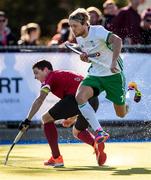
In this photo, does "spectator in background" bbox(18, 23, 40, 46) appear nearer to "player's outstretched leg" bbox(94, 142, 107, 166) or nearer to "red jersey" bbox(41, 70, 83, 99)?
"red jersey" bbox(41, 70, 83, 99)

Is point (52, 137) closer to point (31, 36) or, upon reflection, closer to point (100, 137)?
point (100, 137)

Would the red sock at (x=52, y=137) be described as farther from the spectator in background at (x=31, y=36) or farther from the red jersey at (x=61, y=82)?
the spectator in background at (x=31, y=36)

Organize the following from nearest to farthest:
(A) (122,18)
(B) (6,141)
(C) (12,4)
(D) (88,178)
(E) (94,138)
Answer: (D) (88,178)
(E) (94,138)
(B) (6,141)
(A) (122,18)
(C) (12,4)

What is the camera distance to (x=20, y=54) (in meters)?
15.5

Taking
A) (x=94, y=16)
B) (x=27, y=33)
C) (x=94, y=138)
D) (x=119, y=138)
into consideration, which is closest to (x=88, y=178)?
(x=94, y=138)

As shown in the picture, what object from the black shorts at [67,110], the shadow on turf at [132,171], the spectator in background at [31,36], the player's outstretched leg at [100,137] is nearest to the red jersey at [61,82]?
the black shorts at [67,110]

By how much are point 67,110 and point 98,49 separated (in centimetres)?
81

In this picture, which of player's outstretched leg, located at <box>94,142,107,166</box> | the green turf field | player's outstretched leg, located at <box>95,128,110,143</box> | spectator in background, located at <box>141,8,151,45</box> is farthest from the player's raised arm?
spectator in background, located at <box>141,8,151,45</box>

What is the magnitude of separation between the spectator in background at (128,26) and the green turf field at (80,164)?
2768mm

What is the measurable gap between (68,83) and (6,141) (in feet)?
12.8

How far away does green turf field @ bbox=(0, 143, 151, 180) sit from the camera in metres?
9.69

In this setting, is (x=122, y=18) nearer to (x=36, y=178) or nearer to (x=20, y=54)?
(x=20, y=54)

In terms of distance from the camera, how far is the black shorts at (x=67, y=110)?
11.0 m

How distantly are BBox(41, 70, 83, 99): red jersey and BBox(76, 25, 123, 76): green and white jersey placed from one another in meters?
0.22
